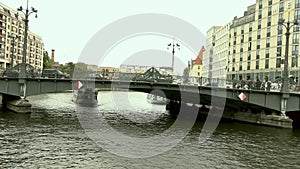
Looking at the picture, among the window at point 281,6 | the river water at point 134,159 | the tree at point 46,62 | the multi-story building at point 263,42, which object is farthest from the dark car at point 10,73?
the tree at point 46,62

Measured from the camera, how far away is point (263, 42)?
81.2 meters

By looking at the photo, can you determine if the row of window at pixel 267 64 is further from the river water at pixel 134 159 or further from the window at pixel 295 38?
the river water at pixel 134 159

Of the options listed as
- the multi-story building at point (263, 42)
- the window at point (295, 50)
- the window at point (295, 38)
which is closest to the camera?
the window at point (295, 50)

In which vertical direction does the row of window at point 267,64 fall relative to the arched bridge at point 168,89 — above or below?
above

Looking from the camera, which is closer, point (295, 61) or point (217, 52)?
point (295, 61)

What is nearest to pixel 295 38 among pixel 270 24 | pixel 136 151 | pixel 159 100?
pixel 270 24

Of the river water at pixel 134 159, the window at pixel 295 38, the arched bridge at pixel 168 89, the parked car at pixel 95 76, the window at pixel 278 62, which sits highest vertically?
the window at pixel 295 38

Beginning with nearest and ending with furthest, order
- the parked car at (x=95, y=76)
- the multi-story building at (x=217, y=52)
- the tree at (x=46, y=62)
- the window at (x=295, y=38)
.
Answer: the parked car at (x=95, y=76) < the window at (x=295, y=38) < the multi-story building at (x=217, y=52) < the tree at (x=46, y=62)

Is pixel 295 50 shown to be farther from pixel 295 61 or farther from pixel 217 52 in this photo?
pixel 217 52

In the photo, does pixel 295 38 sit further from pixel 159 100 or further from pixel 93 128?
pixel 93 128

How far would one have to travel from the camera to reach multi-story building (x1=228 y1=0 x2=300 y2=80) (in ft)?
235

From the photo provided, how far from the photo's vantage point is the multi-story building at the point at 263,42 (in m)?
71.7

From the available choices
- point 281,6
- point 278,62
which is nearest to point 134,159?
point 278,62

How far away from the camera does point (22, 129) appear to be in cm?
2445
